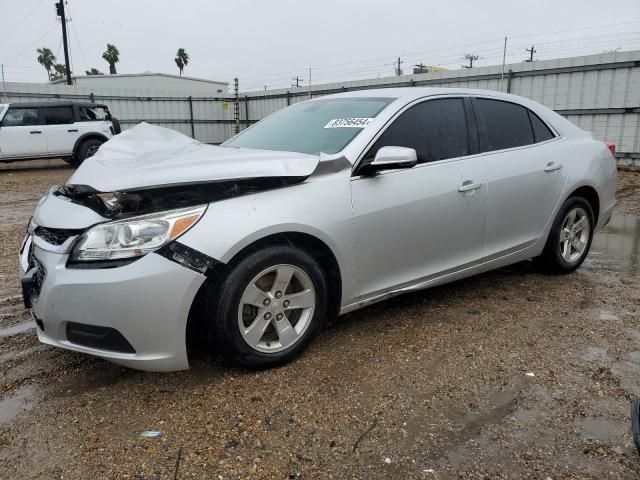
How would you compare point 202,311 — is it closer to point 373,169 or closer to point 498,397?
point 373,169

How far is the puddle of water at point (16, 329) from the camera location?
136 inches

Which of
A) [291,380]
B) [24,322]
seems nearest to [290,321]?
[291,380]

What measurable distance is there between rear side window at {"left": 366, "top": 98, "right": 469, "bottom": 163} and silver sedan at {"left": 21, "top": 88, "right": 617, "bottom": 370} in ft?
0.03

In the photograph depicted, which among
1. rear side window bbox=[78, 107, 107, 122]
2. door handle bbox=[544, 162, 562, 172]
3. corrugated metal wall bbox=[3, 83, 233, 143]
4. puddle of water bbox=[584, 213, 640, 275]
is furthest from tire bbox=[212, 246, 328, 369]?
→ corrugated metal wall bbox=[3, 83, 233, 143]

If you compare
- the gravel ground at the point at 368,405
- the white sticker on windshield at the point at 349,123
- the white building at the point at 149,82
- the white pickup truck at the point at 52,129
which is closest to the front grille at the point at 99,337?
the gravel ground at the point at 368,405

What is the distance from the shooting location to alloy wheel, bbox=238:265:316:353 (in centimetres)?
268

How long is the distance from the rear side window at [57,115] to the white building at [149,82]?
14.0 metres

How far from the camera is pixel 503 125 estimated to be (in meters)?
4.00

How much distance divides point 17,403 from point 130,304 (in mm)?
864

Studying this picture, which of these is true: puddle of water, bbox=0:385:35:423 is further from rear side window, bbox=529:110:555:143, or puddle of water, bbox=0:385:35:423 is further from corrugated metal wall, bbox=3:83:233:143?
corrugated metal wall, bbox=3:83:233:143

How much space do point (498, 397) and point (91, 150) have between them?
14.7 meters

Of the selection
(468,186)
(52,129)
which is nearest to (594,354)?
(468,186)

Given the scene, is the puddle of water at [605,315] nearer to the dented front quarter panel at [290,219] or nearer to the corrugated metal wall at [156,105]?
the dented front quarter panel at [290,219]

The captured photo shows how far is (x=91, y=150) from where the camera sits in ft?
48.4
